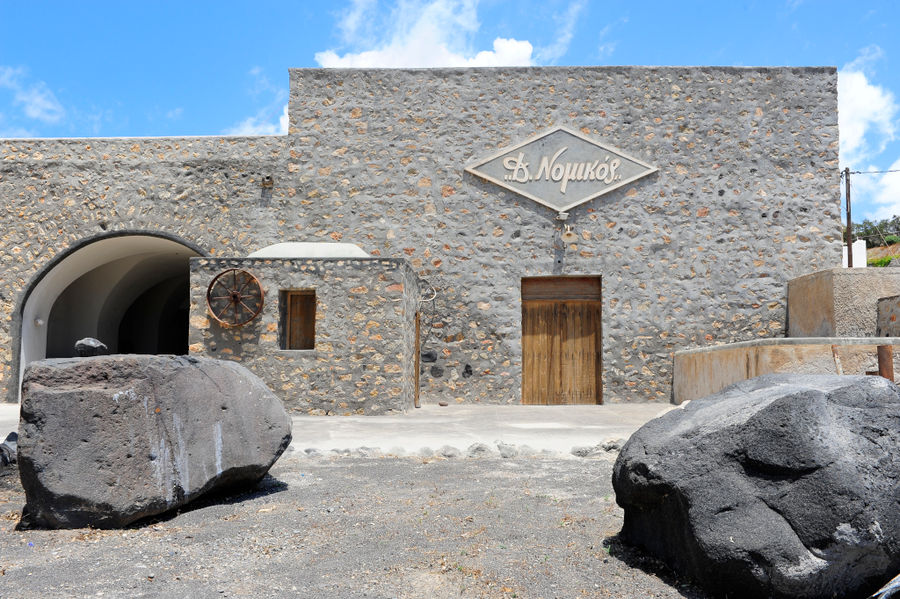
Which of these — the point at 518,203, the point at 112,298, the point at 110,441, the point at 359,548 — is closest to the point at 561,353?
the point at 518,203

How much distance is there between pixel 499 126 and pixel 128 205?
6.31m

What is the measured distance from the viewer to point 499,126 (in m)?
12.0

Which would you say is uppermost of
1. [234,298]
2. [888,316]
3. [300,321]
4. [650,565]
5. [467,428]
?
[234,298]

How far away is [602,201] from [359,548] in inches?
362

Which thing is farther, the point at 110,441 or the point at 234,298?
the point at 234,298

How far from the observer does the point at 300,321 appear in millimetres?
10438

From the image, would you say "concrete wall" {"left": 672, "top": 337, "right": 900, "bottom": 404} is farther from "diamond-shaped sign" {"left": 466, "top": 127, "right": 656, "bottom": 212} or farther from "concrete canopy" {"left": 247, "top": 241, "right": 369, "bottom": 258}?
"concrete canopy" {"left": 247, "top": 241, "right": 369, "bottom": 258}

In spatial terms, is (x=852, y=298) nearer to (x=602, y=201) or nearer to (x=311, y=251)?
(x=602, y=201)

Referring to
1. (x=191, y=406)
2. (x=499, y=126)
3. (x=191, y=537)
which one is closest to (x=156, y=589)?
(x=191, y=537)

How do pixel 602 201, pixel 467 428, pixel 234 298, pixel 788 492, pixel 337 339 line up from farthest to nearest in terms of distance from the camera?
pixel 602 201, pixel 234 298, pixel 337 339, pixel 467 428, pixel 788 492

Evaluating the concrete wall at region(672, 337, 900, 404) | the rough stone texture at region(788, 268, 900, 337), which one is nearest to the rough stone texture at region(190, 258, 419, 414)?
the concrete wall at region(672, 337, 900, 404)

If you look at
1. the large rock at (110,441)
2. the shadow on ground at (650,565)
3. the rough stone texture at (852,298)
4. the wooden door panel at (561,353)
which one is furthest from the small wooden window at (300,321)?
the rough stone texture at (852,298)

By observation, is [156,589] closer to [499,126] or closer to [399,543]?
[399,543]

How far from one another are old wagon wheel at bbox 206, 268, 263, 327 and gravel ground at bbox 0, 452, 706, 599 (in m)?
4.84
